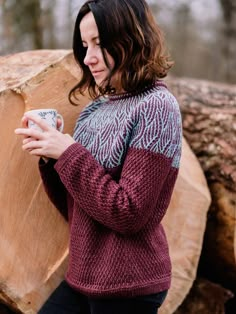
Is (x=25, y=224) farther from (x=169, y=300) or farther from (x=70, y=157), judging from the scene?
(x=169, y=300)

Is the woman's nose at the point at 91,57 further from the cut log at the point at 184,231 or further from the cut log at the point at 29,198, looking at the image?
the cut log at the point at 184,231

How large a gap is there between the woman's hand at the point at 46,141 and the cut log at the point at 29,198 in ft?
1.04

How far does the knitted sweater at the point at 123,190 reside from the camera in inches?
62.0

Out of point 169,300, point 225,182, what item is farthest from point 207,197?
point 169,300

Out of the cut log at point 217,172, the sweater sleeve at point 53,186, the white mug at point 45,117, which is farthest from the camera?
the cut log at point 217,172

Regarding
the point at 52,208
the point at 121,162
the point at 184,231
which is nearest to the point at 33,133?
the point at 121,162

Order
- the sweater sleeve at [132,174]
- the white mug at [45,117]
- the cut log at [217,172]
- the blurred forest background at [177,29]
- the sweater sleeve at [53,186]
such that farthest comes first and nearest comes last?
the blurred forest background at [177,29], the cut log at [217,172], the sweater sleeve at [53,186], the white mug at [45,117], the sweater sleeve at [132,174]

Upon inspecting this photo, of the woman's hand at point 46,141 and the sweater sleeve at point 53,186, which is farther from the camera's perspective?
the sweater sleeve at point 53,186

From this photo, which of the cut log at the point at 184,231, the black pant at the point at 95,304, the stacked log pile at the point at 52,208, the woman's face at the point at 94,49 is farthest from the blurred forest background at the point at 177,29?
the black pant at the point at 95,304

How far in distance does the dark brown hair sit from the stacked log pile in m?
0.43

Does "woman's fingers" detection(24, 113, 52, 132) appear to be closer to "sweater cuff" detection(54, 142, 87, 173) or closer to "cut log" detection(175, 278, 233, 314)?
"sweater cuff" detection(54, 142, 87, 173)

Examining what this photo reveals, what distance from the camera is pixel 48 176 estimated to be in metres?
1.91

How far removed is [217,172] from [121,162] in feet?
3.75

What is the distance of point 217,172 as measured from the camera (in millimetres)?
2695
